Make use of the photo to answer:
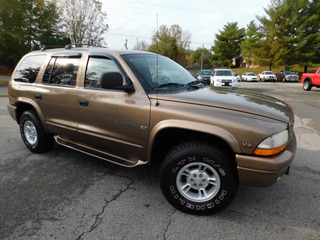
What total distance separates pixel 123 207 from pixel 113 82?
1429 millimetres

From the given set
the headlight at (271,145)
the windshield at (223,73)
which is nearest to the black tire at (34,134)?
the headlight at (271,145)

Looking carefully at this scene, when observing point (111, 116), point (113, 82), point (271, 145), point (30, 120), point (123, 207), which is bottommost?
point (123, 207)

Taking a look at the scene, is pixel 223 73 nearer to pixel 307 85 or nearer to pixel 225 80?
pixel 225 80

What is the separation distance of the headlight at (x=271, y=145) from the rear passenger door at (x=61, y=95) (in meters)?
2.43

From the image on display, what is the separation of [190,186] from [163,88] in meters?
1.22

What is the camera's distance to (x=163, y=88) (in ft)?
9.34

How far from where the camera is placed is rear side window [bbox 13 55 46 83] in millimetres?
3807

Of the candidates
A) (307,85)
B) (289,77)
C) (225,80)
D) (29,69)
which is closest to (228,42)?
(289,77)

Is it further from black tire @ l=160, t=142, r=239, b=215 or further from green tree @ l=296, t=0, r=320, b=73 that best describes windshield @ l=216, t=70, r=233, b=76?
green tree @ l=296, t=0, r=320, b=73

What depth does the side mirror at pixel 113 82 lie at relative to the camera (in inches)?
99.6

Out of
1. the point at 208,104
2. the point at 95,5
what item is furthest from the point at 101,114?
the point at 95,5

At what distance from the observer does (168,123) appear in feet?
7.90

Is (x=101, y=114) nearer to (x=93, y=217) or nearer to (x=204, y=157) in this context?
(x=93, y=217)

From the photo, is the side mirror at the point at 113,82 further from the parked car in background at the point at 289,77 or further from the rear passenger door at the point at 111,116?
the parked car in background at the point at 289,77
